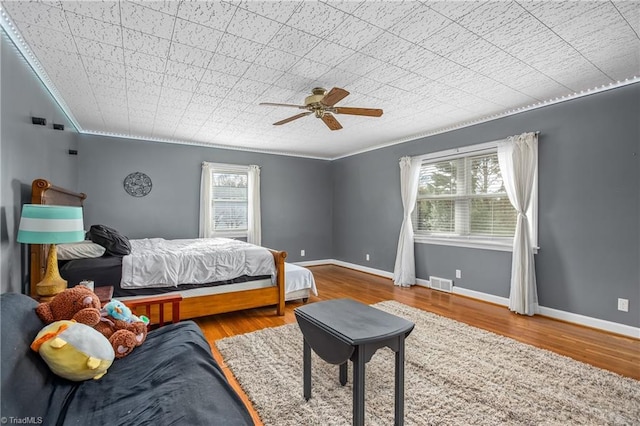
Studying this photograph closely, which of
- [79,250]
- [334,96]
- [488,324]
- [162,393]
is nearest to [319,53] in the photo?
[334,96]

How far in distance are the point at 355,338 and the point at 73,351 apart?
128cm

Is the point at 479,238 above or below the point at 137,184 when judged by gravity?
below

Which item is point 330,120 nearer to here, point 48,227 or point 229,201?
point 48,227

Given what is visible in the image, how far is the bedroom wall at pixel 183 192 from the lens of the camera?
15.9 ft

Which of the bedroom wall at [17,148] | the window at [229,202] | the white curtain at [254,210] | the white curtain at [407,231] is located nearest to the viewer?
the bedroom wall at [17,148]

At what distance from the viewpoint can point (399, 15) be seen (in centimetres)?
196

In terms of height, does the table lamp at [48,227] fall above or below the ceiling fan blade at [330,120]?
below

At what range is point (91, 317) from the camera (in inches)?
62.3

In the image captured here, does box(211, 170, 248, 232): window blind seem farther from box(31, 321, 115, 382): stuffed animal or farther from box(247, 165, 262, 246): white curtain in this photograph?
box(31, 321, 115, 382): stuffed animal

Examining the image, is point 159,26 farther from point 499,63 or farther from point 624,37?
point 624,37

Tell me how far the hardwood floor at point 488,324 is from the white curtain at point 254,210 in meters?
1.82

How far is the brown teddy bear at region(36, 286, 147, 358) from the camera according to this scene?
1.56 m

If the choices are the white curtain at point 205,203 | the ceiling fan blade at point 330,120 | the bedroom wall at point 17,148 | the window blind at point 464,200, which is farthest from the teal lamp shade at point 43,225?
the window blind at point 464,200

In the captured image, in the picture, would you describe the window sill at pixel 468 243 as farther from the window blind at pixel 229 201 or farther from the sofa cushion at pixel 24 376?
the sofa cushion at pixel 24 376
